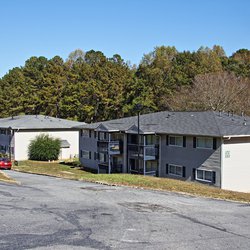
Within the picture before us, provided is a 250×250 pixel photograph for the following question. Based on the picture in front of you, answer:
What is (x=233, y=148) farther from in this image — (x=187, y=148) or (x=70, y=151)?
(x=70, y=151)

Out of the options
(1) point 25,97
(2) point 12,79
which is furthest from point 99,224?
(2) point 12,79

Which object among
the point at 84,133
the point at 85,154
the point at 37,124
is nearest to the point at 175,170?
the point at 85,154

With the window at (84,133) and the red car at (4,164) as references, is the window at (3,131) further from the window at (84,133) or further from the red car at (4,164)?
the red car at (4,164)

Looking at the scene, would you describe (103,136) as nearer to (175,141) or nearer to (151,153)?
(151,153)

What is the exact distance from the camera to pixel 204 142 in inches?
1449

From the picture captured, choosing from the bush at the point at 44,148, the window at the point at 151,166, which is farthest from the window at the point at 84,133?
the window at the point at 151,166

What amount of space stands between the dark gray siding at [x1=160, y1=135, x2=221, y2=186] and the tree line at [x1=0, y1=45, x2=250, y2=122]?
20.8 meters

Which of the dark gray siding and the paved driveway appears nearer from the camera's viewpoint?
the paved driveway

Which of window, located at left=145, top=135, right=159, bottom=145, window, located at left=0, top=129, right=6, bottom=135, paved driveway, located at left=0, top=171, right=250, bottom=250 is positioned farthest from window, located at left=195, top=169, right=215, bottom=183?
window, located at left=0, top=129, right=6, bottom=135

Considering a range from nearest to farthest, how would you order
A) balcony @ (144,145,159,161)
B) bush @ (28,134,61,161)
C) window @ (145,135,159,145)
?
balcony @ (144,145,159,161)
window @ (145,135,159,145)
bush @ (28,134,61,161)

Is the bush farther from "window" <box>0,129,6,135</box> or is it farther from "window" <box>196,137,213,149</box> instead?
"window" <box>196,137,213,149</box>

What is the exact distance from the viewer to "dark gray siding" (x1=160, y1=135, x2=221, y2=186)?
3553 cm

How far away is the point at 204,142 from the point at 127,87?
42.1 metres

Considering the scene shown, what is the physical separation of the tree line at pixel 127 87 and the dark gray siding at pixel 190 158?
68.3ft
